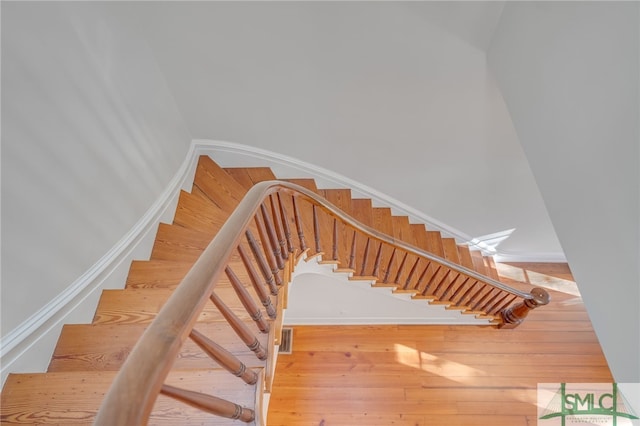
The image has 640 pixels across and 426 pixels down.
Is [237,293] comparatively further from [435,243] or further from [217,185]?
[435,243]

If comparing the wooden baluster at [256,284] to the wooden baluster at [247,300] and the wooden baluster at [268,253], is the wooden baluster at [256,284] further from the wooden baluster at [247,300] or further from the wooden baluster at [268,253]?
the wooden baluster at [268,253]

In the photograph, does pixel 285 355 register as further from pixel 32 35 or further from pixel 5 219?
pixel 32 35

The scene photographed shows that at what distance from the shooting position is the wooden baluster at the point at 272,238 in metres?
1.39

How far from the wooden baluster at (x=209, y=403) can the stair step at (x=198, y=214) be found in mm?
1626

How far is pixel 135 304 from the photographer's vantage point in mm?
1688

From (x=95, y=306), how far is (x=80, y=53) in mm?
1230

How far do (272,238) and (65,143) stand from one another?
3.24 ft

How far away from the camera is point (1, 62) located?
3.74 ft

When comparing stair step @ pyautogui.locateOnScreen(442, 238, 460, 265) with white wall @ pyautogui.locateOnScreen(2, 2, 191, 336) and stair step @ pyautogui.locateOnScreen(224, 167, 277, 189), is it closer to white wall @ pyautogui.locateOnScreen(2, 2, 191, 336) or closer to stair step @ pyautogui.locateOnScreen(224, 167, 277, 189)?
stair step @ pyautogui.locateOnScreen(224, 167, 277, 189)

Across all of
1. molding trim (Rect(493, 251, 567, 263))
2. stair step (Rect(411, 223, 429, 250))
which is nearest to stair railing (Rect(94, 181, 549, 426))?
stair step (Rect(411, 223, 429, 250))

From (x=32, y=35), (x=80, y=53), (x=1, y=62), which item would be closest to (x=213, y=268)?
(x=1, y=62)

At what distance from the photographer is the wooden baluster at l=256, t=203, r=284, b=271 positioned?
4.55 ft

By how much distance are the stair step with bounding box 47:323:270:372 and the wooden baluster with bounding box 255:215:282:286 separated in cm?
31

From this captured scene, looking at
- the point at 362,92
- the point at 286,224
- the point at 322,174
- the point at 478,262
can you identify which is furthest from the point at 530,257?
the point at 286,224
